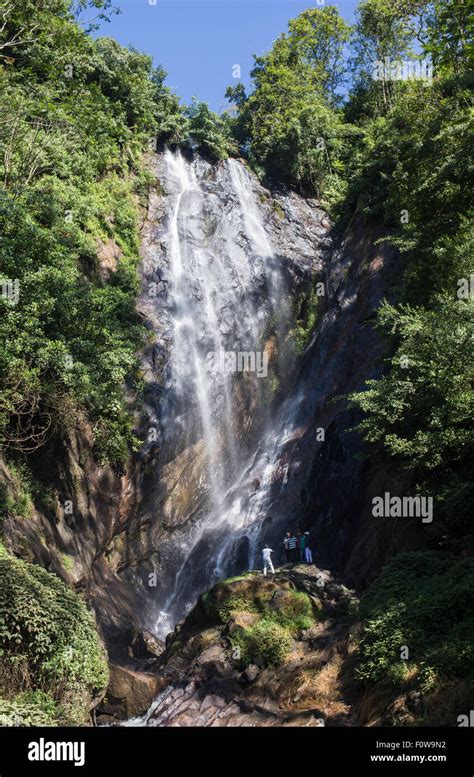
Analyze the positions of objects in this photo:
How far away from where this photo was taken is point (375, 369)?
22.2 m

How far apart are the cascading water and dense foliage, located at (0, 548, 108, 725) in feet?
37.9

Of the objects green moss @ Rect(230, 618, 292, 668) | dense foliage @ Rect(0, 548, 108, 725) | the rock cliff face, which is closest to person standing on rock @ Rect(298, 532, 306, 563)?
the rock cliff face

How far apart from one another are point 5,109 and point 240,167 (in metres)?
20.8

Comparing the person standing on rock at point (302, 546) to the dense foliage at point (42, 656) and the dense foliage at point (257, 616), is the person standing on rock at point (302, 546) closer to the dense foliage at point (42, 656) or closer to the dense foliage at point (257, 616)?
the dense foliage at point (257, 616)

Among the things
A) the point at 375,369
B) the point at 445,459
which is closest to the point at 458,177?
the point at 375,369

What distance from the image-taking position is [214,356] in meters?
28.8

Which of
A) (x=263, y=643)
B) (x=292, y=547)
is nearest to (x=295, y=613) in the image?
(x=263, y=643)

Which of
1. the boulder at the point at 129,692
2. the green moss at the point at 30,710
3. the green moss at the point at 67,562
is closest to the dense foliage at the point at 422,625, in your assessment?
the green moss at the point at 30,710

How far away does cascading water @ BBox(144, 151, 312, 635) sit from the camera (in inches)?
900

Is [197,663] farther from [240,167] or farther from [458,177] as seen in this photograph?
[240,167]

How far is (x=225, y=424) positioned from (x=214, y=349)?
143 inches

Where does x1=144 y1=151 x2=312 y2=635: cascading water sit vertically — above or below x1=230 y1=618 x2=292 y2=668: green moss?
above

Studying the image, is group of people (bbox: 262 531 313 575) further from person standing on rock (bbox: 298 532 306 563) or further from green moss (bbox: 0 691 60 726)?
green moss (bbox: 0 691 60 726)

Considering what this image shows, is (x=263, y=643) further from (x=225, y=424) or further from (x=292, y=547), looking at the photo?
(x=225, y=424)
